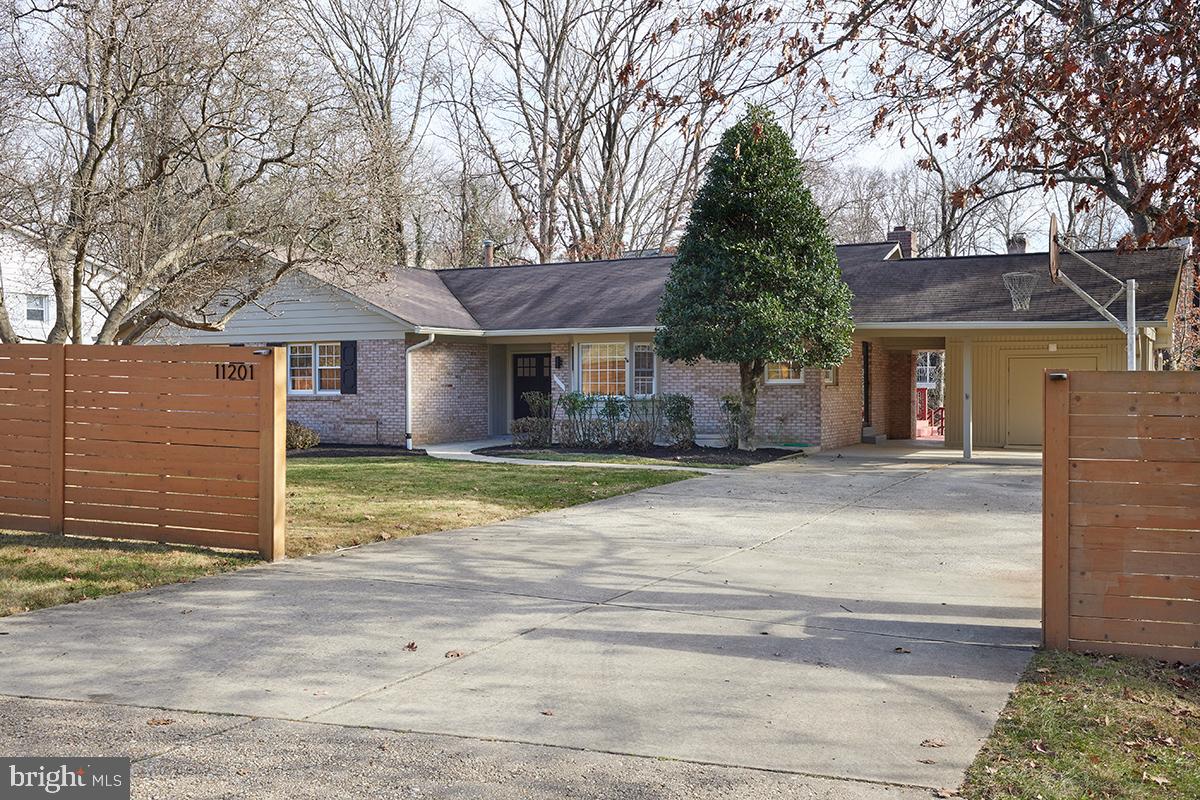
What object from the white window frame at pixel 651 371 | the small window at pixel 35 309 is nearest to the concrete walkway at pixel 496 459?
the white window frame at pixel 651 371

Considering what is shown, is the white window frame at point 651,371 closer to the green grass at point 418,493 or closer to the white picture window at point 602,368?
the white picture window at point 602,368

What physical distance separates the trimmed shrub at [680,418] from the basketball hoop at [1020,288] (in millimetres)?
6549

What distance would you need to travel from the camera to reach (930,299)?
852 inches

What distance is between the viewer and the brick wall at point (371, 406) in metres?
23.0

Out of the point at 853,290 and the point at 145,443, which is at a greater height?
the point at 853,290

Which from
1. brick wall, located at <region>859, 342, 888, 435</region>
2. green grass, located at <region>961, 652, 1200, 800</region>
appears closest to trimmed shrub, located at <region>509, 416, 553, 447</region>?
brick wall, located at <region>859, 342, 888, 435</region>

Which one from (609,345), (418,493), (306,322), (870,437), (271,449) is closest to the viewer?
(271,449)

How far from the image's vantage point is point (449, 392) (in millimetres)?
24156

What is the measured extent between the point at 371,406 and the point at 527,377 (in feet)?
13.5

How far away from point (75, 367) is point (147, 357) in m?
0.86

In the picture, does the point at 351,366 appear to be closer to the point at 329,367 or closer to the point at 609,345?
the point at 329,367

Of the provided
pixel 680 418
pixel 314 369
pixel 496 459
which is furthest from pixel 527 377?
pixel 496 459

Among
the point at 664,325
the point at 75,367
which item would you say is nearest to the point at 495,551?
the point at 75,367

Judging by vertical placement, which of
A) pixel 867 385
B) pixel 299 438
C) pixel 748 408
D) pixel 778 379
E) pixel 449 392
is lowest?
pixel 299 438
